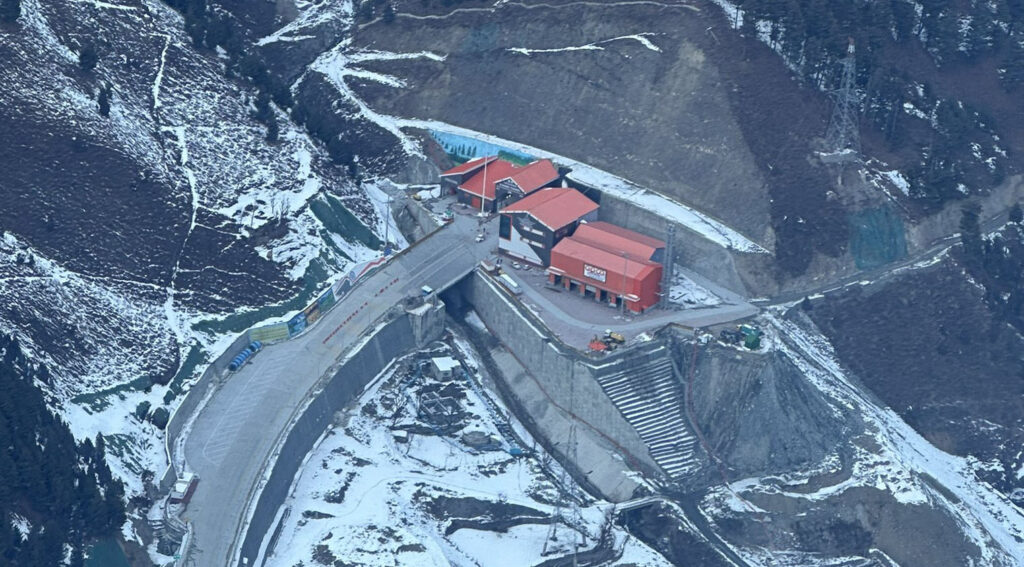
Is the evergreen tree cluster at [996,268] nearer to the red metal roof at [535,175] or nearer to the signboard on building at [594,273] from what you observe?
the signboard on building at [594,273]

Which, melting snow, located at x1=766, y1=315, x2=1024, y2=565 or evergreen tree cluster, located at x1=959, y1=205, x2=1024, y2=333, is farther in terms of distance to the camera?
evergreen tree cluster, located at x1=959, y1=205, x2=1024, y2=333

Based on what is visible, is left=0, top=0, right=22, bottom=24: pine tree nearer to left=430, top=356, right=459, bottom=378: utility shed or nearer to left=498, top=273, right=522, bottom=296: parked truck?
left=430, top=356, right=459, bottom=378: utility shed

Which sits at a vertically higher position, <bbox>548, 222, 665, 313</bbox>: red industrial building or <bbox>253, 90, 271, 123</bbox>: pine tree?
<bbox>253, 90, 271, 123</bbox>: pine tree

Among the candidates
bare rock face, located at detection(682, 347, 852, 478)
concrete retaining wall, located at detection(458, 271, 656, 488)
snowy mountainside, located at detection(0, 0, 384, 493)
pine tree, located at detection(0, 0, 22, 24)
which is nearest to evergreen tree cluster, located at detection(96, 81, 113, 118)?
snowy mountainside, located at detection(0, 0, 384, 493)

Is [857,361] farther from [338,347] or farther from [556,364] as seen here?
[338,347]

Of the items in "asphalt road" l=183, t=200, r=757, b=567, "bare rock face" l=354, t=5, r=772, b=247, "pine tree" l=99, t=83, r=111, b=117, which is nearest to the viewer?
"asphalt road" l=183, t=200, r=757, b=567

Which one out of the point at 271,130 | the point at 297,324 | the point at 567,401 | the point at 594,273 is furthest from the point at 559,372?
the point at 271,130

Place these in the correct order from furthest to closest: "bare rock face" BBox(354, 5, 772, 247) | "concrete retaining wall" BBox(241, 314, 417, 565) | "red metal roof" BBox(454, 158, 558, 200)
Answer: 1. "red metal roof" BBox(454, 158, 558, 200)
2. "bare rock face" BBox(354, 5, 772, 247)
3. "concrete retaining wall" BBox(241, 314, 417, 565)

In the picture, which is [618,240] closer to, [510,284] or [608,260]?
[608,260]
